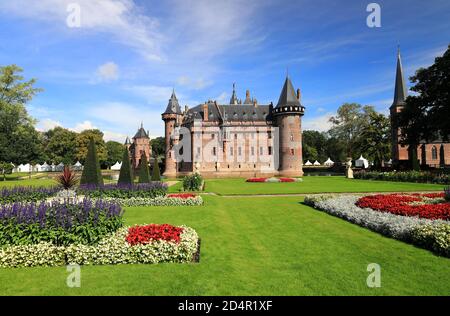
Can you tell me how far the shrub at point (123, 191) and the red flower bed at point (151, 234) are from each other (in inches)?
453

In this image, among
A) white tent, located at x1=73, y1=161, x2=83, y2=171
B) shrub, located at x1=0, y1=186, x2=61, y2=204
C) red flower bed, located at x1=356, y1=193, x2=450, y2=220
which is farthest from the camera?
white tent, located at x1=73, y1=161, x2=83, y2=171

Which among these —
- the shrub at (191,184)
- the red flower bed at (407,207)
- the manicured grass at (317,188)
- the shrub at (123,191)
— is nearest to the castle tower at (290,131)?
the manicured grass at (317,188)

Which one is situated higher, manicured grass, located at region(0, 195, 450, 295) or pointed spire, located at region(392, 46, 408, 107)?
pointed spire, located at region(392, 46, 408, 107)

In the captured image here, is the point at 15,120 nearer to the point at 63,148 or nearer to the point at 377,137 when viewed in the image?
the point at 63,148

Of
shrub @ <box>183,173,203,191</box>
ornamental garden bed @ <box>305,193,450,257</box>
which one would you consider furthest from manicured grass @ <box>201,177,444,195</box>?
ornamental garden bed @ <box>305,193,450,257</box>

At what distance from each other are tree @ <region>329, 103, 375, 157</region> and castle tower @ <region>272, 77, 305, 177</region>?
15.9 m

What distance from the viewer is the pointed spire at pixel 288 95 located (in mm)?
56544

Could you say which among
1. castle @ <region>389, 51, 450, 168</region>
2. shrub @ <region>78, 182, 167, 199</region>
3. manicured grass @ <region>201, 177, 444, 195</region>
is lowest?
manicured grass @ <region>201, 177, 444, 195</region>

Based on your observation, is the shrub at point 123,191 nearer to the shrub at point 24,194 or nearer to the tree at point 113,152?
the shrub at point 24,194

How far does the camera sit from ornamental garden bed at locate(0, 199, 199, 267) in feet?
26.3

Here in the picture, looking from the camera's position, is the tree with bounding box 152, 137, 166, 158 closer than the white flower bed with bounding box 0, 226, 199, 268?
No

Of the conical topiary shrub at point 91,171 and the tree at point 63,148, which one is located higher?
the tree at point 63,148

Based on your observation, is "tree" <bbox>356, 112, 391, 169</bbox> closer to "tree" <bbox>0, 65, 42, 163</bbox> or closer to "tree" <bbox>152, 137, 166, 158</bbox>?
"tree" <bbox>0, 65, 42, 163</bbox>

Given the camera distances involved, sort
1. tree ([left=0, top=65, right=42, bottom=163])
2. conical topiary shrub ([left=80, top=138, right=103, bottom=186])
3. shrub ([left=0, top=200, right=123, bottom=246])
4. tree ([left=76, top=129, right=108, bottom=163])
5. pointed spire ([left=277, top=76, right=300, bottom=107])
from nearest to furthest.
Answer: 1. shrub ([left=0, top=200, right=123, bottom=246])
2. conical topiary shrub ([left=80, top=138, right=103, bottom=186])
3. tree ([left=0, top=65, right=42, bottom=163])
4. pointed spire ([left=277, top=76, right=300, bottom=107])
5. tree ([left=76, top=129, right=108, bottom=163])
